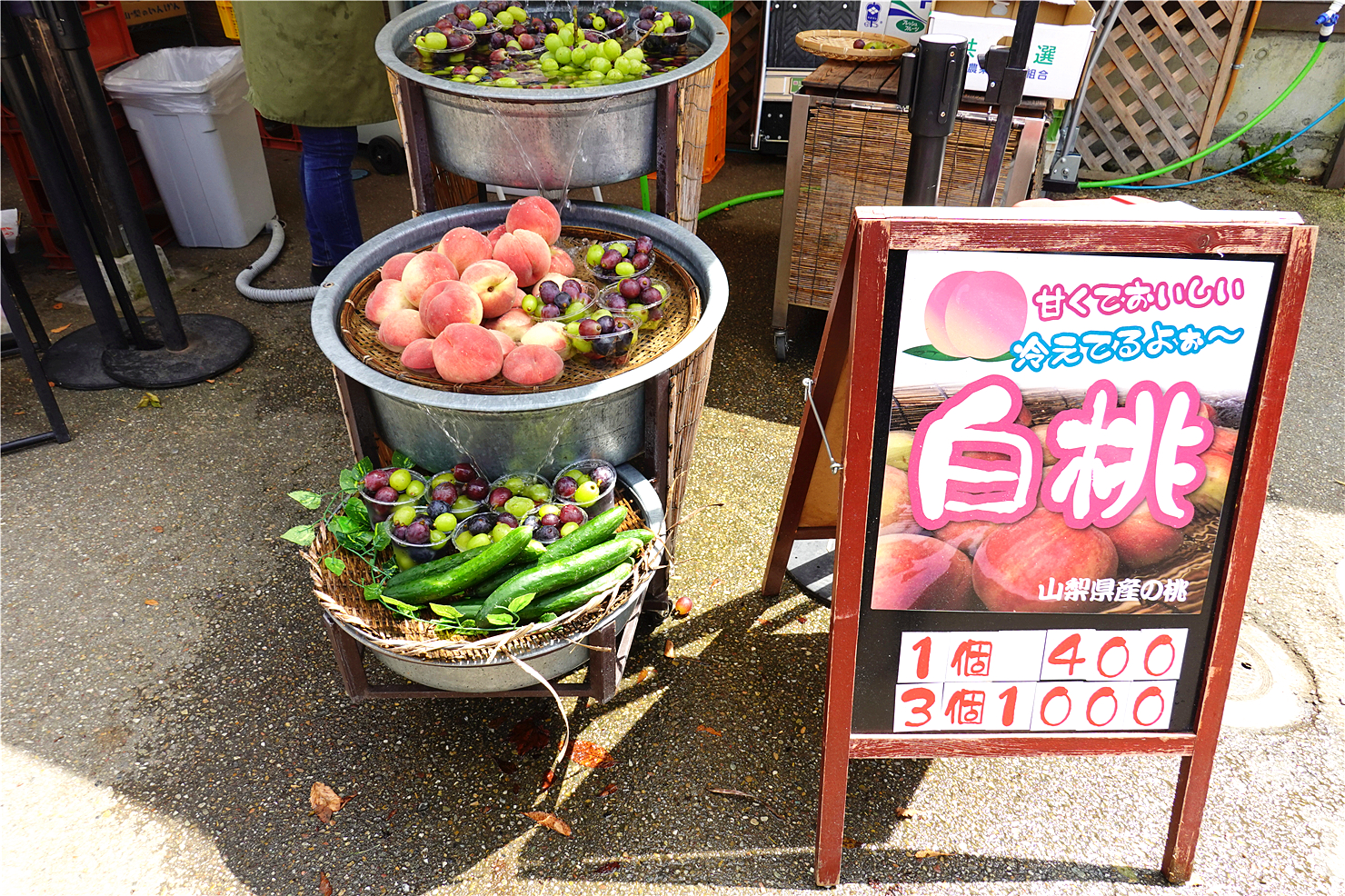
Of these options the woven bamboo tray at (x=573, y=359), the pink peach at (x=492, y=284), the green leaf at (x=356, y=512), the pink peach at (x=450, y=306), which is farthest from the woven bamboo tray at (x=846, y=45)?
the green leaf at (x=356, y=512)

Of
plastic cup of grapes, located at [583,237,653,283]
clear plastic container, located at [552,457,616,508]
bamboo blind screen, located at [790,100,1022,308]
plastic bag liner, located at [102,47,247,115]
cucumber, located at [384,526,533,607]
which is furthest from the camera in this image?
plastic bag liner, located at [102,47,247,115]

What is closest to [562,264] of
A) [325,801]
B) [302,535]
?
[302,535]

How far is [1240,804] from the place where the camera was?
2.21 m

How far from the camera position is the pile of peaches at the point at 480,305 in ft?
7.14

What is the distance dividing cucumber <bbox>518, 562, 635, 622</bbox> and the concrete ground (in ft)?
1.78

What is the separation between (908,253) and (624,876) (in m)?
1.52

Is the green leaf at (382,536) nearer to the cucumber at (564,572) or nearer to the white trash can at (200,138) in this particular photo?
the cucumber at (564,572)

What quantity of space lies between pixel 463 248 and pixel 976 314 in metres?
1.44

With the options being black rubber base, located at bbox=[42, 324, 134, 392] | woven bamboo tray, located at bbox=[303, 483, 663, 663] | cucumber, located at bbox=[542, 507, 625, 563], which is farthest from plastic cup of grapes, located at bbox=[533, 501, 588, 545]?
black rubber base, located at bbox=[42, 324, 134, 392]

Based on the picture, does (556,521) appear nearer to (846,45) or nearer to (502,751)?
(502,751)

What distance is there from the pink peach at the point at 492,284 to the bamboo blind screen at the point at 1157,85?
16.0 feet

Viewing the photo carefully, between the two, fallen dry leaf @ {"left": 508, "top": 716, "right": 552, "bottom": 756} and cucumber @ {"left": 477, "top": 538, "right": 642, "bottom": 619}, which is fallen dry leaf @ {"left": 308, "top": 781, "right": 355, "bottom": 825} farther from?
cucumber @ {"left": 477, "top": 538, "right": 642, "bottom": 619}

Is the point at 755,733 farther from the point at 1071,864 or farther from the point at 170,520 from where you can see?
the point at 170,520

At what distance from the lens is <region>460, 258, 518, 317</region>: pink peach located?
7.70 ft
